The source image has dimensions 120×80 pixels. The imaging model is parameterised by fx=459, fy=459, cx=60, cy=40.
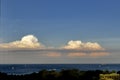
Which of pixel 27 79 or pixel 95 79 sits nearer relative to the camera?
pixel 95 79

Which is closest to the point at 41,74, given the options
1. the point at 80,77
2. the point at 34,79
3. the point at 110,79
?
the point at 34,79

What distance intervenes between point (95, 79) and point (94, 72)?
10.4 ft

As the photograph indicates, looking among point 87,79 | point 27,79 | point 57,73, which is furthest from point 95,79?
point 27,79

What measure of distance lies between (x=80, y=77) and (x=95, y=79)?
213 cm

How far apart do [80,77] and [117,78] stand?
12.6ft

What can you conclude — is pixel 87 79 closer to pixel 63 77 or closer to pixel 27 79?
pixel 63 77

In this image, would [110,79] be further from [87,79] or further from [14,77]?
[14,77]

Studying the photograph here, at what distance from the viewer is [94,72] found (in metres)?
45.3

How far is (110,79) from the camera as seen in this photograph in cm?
4059

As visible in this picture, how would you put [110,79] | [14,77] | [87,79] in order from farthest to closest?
1. [14,77]
2. [87,79]
3. [110,79]

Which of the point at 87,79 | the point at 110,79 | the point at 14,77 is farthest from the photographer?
the point at 14,77

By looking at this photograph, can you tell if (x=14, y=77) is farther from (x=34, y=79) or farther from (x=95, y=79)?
(x=95, y=79)

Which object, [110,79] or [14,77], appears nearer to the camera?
[110,79]

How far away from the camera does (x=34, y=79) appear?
145 feet
